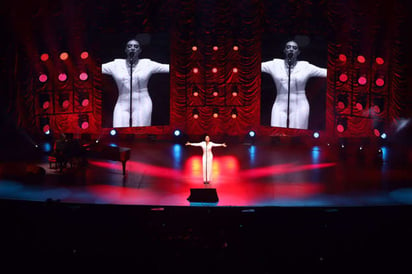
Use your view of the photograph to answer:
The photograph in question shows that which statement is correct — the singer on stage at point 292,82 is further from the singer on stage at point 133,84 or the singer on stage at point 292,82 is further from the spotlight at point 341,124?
the singer on stage at point 133,84

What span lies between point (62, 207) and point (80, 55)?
41.1 ft

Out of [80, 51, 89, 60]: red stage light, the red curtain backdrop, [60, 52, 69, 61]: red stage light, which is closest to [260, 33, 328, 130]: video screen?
the red curtain backdrop

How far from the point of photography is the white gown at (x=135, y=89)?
59.8 feet

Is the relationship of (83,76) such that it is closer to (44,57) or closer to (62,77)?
(62,77)

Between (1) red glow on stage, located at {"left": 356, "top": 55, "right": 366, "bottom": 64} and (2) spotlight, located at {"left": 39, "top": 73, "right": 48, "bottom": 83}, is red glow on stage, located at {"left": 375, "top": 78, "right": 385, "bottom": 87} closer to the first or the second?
(1) red glow on stage, located at {"left": 356, "top": 55, "right": 366, "bottom": 64}

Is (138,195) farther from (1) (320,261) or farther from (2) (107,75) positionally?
(2) (107,75)

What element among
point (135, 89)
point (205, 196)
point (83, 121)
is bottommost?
point (205, 196)

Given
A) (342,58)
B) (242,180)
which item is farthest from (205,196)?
(342,58)

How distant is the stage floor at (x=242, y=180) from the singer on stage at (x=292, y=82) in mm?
1857

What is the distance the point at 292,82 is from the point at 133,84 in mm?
6426

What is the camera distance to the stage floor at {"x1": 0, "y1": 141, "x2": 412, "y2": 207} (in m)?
9.88

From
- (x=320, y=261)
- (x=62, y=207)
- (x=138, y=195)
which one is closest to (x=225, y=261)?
(x=320, y=261)

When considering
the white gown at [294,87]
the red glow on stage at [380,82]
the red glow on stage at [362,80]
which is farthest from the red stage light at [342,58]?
the red glow on stage at [380,82]

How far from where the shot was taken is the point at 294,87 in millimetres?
18125
